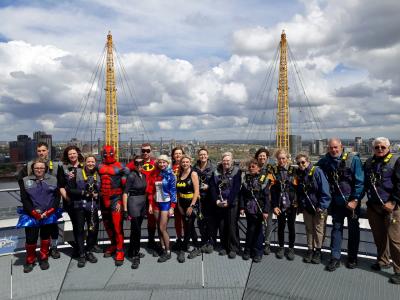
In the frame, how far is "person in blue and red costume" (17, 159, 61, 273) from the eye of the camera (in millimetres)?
3791

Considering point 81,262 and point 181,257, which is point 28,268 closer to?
point 81,262

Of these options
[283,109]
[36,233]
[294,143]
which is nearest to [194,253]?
[36,233]

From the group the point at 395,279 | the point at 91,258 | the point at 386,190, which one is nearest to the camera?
the point at 395,279

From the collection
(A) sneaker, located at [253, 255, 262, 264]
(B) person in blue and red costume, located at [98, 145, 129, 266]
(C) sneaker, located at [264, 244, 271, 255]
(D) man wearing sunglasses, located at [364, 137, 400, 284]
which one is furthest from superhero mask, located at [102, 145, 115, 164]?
(D) man wearing sunglasses, located at [364, 137, 400, 284]

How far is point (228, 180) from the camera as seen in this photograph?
402 cm

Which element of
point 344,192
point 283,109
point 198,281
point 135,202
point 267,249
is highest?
point 283,109

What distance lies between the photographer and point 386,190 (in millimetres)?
3453

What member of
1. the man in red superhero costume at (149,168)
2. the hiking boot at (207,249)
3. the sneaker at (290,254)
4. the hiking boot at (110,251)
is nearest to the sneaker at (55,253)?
the hiking boot at (110,251)

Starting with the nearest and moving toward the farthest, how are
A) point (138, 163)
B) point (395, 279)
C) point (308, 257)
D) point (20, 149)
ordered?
point (395, 279) → point (308, 257) → point (138, 163) → point (20, 149)

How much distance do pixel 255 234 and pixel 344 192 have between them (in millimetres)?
1127

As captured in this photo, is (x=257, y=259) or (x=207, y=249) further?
(x=207, y=249)

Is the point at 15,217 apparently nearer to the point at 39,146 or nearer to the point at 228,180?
the point at 39,146

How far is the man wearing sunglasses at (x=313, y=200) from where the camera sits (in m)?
3.71

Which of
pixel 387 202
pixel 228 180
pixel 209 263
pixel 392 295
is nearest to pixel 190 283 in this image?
pixel 209 263
